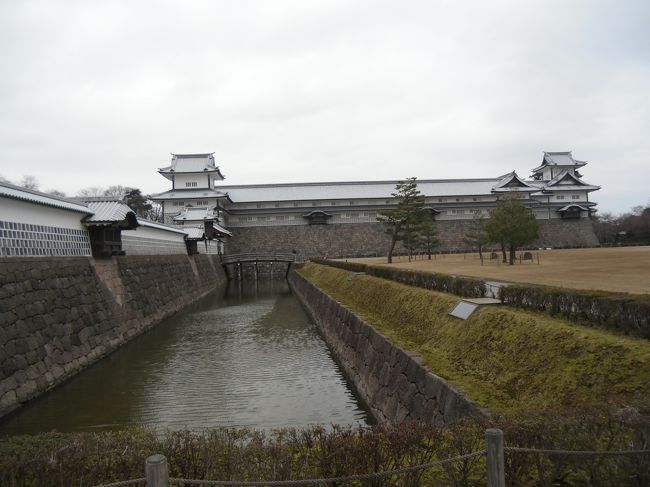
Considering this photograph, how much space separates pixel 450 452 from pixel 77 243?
45.6ft

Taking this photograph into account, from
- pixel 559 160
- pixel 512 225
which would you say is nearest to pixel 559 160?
pixel 559 160

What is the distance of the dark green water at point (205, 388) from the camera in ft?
26.1

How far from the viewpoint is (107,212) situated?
15.5m

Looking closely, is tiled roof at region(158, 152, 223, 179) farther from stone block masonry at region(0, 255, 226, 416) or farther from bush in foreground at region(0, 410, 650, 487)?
bush in foreground at region(0, 410, 650, 487)

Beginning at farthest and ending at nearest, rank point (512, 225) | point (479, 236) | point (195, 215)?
point (195, 215), point (479, 236), point (512, 225)

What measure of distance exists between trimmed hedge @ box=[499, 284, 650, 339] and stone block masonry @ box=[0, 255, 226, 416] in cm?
919

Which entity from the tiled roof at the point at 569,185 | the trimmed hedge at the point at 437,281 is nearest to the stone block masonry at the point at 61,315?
the trimmed hedge at the point at 437,281

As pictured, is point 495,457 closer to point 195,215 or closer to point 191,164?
point 195,215

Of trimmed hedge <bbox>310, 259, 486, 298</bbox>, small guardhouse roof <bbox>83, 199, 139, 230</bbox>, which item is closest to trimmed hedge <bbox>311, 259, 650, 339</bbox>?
trimmed hedge <bbox>310, 259, 486, 298</bbox>

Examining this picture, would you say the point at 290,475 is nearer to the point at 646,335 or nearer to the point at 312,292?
the point at 646,335

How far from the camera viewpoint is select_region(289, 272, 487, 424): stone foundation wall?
527cm

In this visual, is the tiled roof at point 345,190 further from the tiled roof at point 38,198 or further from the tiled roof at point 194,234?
the tiled roof at point 38,198

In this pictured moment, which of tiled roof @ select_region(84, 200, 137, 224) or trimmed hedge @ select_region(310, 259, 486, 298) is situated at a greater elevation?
tiled roof @ select_region(84, 200, 137, 224)

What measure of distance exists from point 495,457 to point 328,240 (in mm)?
45152
